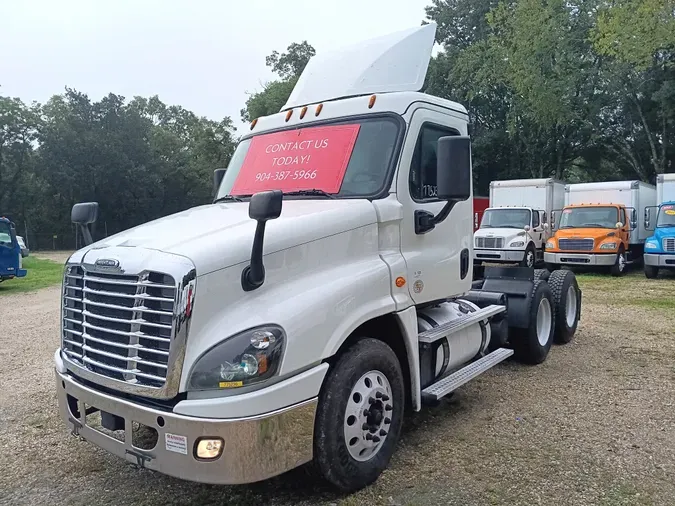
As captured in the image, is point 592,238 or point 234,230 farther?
point 592,238

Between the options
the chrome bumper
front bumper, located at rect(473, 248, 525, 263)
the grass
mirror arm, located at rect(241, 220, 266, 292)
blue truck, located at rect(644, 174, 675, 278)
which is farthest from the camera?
front bumper, located at rect(473, 248, 525, 263)

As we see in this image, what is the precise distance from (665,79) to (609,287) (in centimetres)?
1818

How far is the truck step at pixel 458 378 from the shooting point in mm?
4359

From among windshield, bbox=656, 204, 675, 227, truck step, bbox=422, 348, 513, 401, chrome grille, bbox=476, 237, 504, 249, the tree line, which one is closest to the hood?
truck step, bbox=422, 348, 513, 401

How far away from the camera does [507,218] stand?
20188 millimetres

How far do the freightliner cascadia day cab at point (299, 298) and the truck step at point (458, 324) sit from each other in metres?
0.03

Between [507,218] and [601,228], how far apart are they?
131 inches

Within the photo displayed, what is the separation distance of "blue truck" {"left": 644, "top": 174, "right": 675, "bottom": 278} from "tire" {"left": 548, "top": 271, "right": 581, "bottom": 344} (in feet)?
31.9

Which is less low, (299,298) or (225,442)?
(299,298)

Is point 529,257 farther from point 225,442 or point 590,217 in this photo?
point 225,442

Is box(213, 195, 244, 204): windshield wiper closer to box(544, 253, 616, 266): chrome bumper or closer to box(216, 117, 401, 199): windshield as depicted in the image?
box(216, 117, 401, 199): windshield

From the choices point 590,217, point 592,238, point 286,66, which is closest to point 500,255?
point 592,238

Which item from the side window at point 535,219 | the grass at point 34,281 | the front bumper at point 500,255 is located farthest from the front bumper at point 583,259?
the grass at point 34,281

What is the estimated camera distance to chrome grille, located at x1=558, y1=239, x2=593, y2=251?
56.5 feet
